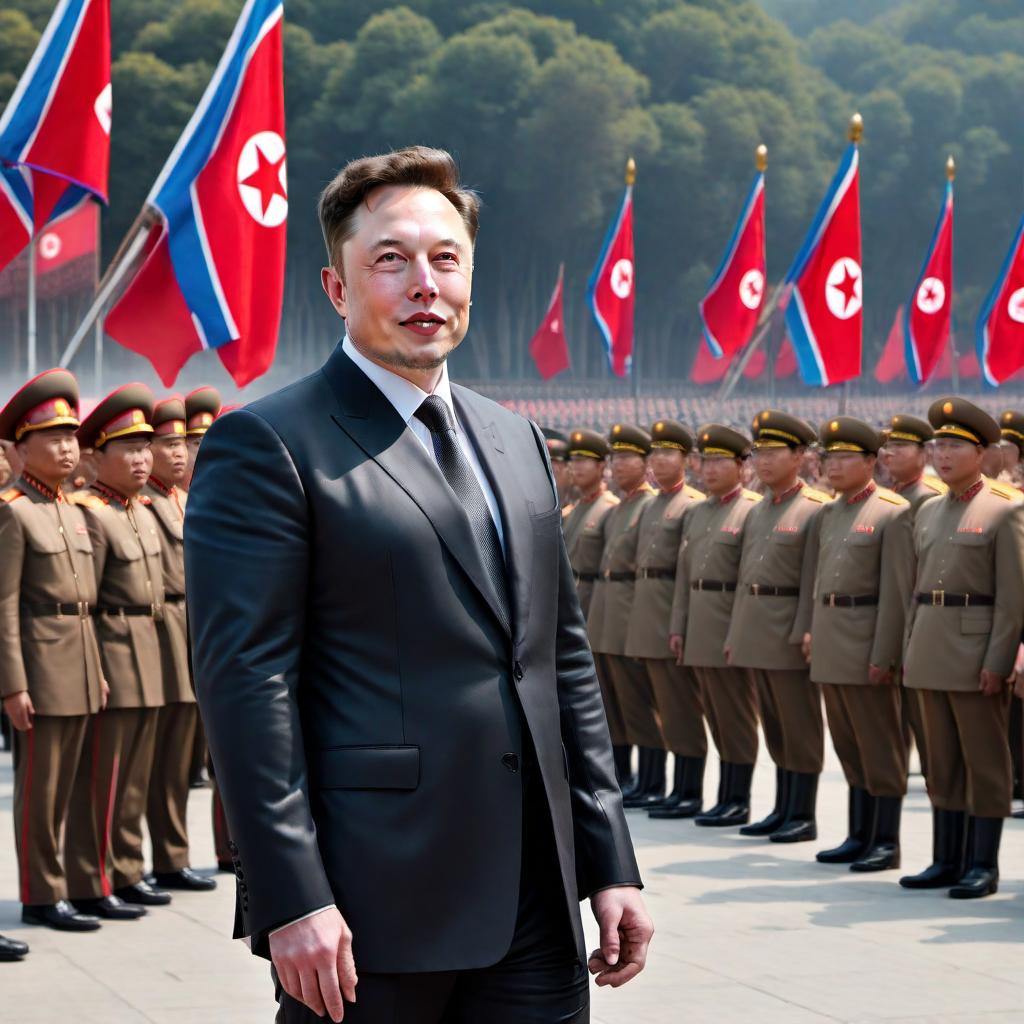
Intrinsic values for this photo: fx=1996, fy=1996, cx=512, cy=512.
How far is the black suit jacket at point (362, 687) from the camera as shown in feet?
7.95

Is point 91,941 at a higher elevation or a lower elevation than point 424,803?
lower

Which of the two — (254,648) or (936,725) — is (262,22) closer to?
(936,725)

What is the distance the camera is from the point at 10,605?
6.35 m

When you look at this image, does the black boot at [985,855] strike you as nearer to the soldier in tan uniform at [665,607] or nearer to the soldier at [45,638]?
the soldier in tan uniform at [665,607]

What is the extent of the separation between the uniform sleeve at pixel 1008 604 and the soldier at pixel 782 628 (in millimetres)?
1600

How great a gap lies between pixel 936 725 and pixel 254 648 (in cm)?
528

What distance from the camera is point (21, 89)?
823 centimetres

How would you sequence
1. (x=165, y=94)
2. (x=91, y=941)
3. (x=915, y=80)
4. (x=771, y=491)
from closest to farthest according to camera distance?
1. (x=91, y=941)
2. (x=771, y=491)
3. (x=165, y=94)
4. (x=915, y=80)

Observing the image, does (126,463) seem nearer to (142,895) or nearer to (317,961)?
(142,895)

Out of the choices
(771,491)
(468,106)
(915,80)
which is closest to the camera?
(771,491)

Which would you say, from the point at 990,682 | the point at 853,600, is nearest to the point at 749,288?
the point at 853,600

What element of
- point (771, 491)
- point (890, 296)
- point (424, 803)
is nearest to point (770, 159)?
point (890, 296)

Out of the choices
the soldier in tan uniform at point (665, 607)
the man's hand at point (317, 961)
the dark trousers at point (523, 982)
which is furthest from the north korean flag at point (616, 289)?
the man's hand at point (317, 961)

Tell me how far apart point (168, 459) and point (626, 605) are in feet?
10.3
